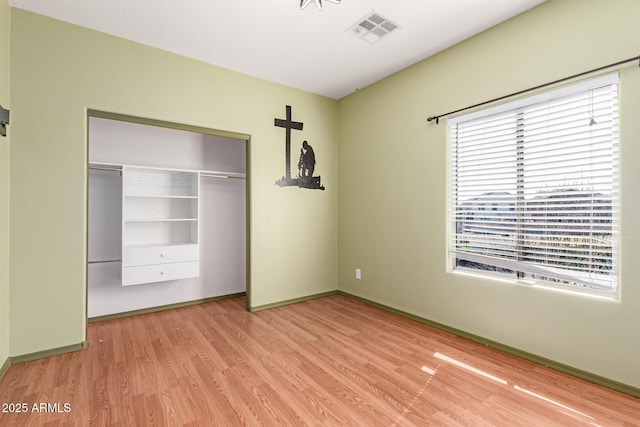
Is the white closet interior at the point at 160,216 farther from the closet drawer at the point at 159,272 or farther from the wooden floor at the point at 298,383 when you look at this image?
the wooden floor at the point at 298,383

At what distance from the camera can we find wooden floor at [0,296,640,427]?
1.83m

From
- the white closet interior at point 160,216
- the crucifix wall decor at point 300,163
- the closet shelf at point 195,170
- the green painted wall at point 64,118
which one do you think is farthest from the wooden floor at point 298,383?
the crucifix wall decor at point 300,163

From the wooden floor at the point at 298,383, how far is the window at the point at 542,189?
80 centimetres

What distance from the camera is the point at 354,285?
4281mm

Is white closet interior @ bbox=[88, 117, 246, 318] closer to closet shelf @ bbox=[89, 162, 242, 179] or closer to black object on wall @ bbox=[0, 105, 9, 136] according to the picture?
closet shelf @ bbox=[89, 162, 242, 179]

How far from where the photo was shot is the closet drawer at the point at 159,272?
11.0ft

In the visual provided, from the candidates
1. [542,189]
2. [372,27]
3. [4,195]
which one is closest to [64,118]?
[4,195]

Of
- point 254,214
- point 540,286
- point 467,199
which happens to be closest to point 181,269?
point 254,214

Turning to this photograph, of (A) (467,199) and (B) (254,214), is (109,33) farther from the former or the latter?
(A) (467,199)

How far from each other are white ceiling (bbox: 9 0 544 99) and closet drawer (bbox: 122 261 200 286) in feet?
7.62

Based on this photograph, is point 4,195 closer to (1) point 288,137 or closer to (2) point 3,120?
(2) point 3,120

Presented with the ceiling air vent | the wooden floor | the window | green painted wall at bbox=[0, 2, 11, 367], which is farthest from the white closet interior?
the window

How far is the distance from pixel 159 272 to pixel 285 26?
9.48 feet

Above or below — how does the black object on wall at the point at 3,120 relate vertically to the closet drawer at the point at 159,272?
above
